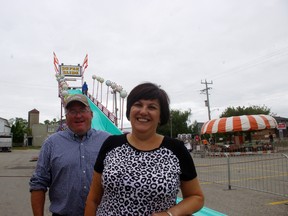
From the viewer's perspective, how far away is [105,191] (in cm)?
189

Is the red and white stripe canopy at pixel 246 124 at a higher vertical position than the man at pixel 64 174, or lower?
higher

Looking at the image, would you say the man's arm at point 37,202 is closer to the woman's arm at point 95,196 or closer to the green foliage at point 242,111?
the woman's arm at point 95,196

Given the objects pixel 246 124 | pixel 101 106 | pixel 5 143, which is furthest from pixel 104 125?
pixel 5 143

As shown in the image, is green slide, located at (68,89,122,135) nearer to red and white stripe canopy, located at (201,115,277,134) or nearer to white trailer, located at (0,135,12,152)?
red and white stripe canopy, located at (201,115,277,134)

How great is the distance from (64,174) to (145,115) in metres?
1.06

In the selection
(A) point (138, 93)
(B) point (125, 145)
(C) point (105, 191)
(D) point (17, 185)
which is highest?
(A) point (138, 93)

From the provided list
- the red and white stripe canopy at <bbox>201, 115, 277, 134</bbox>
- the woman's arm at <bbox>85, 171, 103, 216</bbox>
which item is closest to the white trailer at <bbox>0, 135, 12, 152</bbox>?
the red and white stripe canopy at <bbox>201, 115, 277, 134</bbox>

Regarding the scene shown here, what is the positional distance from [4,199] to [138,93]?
7.41 meters

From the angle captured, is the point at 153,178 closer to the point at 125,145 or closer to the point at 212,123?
the point at 125,145

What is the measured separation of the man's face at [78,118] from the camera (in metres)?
2.74

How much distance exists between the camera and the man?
2.54 metres

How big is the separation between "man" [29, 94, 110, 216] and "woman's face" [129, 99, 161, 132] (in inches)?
32.5

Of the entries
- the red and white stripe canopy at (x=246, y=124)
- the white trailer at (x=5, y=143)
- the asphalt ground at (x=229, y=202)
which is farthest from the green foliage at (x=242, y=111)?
the asphalt ground at (x=229, y=202)

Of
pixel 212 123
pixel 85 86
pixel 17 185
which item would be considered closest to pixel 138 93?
pixel 17 185
